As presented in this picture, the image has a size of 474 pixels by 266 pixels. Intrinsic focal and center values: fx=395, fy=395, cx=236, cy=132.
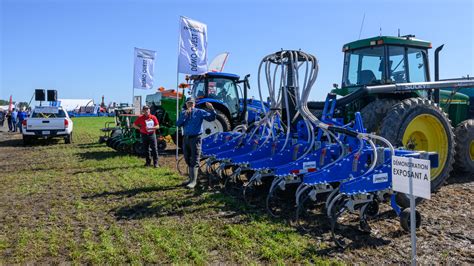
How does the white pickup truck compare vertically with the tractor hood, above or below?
below

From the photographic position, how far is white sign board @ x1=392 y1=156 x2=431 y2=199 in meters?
3.08

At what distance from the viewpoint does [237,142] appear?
6793 millimetres

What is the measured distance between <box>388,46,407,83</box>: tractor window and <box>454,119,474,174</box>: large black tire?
142 centimetres

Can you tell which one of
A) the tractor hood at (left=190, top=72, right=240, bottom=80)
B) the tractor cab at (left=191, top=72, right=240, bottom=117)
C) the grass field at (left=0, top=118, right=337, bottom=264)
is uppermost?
the tractor hood at (left=190, top=72, right=240, bottom=80)

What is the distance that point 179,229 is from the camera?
4465 mm

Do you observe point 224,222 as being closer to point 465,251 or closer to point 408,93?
point 465,251

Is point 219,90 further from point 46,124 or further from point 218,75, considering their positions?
point 46,124

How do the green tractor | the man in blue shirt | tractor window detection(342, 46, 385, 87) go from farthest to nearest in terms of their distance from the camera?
1. the man in blue shirt
2. tractor window detection(342, 46, 385, 87)
3. the green tractor

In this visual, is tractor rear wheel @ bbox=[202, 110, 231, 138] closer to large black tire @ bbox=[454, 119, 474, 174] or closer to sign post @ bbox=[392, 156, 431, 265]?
large black tire @ bbox=[454, 119, 474, 174]

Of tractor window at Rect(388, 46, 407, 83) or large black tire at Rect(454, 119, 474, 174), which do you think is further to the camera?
large black tire at Rect(454, 119, 474, 174)

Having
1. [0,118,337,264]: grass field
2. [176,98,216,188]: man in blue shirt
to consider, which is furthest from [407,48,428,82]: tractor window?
[0,118,337,264]: grass field

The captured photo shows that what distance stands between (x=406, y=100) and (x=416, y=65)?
5.06 feet

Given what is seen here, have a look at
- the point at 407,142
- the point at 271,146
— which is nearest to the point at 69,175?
the point at 271,146

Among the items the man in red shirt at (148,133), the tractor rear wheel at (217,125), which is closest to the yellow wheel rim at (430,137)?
the man in red shirt at (148,133)
